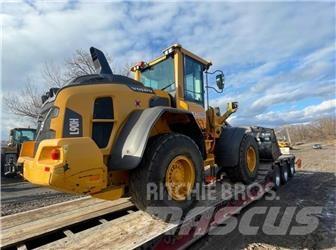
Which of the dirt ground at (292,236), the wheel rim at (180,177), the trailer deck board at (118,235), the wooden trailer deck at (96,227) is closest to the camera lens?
the trailer deck board at (118,235)

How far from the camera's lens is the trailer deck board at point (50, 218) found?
158 inches

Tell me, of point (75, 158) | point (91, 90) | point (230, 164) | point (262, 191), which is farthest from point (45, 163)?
point (262, 191)

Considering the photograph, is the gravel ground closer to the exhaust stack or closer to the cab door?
the exhaust stack

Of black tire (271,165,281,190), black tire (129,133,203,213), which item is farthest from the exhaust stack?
black tire (271,165,281,190)

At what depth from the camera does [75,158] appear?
134 inches

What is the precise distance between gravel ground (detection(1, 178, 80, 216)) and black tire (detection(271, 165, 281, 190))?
19.0 feet

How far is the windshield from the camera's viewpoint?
5.88m

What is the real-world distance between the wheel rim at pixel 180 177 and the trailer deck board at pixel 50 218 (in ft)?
4.17

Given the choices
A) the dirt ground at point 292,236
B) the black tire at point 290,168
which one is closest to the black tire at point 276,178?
the dirt ground at point 292,236

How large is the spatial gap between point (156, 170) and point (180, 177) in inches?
26.7

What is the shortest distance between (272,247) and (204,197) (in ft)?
4.36

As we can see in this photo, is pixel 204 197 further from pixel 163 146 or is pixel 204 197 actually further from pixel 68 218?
pixel 68 218

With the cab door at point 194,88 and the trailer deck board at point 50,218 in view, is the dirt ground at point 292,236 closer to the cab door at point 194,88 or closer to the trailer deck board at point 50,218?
the trailer deck board at point 50,218

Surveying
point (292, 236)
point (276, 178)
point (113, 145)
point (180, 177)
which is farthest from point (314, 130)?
point (113, 145)
